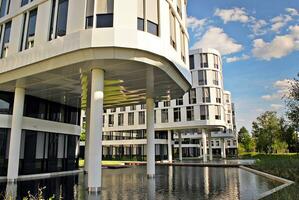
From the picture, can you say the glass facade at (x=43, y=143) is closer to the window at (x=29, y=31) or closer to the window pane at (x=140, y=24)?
the window at (x=29, y=31)

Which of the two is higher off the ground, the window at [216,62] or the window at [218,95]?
the window at [216,62]

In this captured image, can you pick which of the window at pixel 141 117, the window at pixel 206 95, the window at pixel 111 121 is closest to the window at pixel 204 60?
the window at pixel 206 95

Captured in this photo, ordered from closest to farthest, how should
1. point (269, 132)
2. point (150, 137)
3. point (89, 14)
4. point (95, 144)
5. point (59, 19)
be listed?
point (95, 144)
point (89, 14)
point (59, 19)
point (150, 137)
point (269, 132)

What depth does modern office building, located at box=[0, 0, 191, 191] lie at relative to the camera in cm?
1263

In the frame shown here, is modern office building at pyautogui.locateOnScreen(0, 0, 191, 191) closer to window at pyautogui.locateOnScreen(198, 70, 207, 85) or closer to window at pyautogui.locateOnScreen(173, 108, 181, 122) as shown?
window at pyautogui.locateOnScreen(173, 108, 181, 122)

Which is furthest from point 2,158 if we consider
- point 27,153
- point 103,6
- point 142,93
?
point 103,6

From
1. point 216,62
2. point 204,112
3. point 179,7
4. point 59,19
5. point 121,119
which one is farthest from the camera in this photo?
point 121,119

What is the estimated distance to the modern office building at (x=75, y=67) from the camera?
41.4 feet

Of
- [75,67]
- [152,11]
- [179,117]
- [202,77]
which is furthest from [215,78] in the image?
[75,67]

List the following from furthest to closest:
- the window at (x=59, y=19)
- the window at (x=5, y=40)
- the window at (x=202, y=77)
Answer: the window at (x=202, y=77), the window at (x=5, y=40), the window at (x=59, y=19)

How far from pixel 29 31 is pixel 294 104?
743 inches

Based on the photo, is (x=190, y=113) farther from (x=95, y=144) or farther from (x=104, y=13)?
(x=104, y=13)

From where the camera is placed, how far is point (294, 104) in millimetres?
20188

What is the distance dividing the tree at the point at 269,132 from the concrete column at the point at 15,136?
41100 mm
